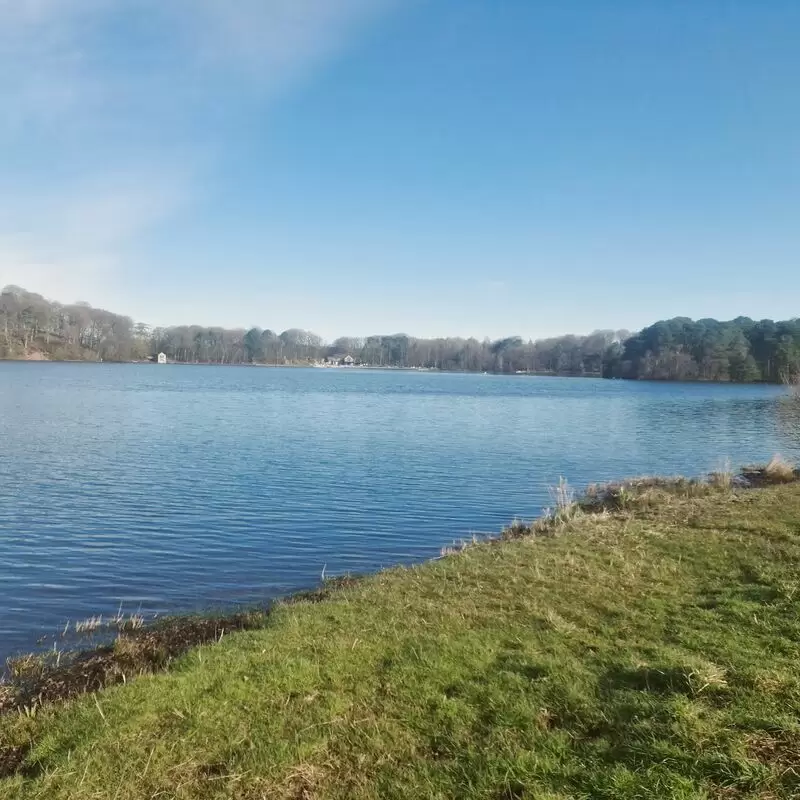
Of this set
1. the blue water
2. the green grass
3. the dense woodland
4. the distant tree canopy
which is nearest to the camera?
the green grass

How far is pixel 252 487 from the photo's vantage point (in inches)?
967

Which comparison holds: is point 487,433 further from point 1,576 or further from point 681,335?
point 681,335

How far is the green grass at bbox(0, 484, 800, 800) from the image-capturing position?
5.16 m

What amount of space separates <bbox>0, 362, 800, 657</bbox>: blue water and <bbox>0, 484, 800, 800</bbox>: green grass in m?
5.52

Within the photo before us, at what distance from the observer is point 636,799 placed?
15.5 feet

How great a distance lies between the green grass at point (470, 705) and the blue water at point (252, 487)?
5.52m

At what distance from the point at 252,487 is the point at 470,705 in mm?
19285

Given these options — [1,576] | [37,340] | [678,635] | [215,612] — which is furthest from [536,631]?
[37,340]

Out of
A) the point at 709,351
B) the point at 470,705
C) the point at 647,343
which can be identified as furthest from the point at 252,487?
the point at 647,343

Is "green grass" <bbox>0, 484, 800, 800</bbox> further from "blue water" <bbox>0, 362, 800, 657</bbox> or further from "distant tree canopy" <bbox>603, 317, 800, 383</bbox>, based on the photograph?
"distant tree canopy" <bbox>603, 317, 800, 383</bbox>

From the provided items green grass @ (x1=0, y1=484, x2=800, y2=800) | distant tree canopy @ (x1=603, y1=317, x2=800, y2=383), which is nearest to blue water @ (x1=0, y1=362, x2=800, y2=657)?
green grass @ (x1=0, y1=484, x2=800, y2=800)

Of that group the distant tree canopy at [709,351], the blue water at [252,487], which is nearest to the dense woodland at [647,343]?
the distant tree canopy at [709,351]

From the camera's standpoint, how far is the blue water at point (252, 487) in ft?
47.6

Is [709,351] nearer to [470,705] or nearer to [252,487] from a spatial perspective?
[252,487]
